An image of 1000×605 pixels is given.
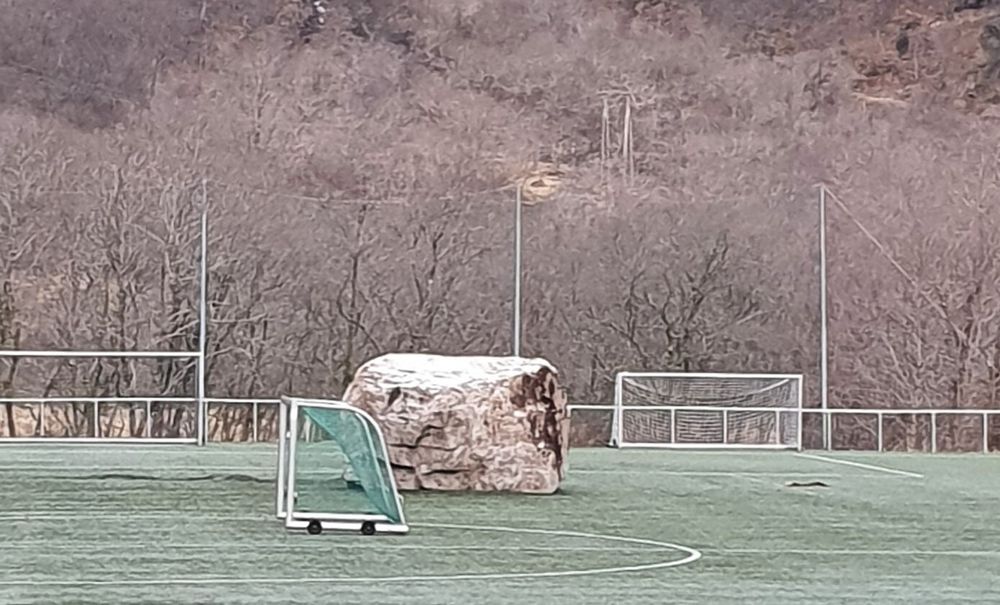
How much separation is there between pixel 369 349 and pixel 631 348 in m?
2.36

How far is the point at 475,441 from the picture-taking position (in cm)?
824

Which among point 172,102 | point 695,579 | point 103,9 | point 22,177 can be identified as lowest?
point 695,579

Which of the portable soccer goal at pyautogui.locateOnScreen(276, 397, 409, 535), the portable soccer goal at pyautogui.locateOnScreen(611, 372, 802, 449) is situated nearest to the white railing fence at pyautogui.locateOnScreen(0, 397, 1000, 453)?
the portable soccer goal at pyautogui.locateOnScreen(611, 372, 802, 449)

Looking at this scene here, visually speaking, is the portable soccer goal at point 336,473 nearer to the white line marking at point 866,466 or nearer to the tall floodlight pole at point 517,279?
the white line marking at point 866,466

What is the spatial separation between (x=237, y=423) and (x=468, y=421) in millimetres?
7307

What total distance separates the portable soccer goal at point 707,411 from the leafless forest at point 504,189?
708mm

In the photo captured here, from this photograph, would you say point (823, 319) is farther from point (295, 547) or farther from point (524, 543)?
point (295, 547)

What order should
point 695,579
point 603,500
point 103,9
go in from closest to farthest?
point 695,579 < point 603,500 < point 103,9

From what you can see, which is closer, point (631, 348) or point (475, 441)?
point (475, 441)

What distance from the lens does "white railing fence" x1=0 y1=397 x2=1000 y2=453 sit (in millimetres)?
14500

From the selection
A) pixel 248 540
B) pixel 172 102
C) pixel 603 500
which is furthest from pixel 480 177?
pixel 248 540

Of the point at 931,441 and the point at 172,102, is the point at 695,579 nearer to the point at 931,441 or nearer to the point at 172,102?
the point at 931,441

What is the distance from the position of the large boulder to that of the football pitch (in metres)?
0.18

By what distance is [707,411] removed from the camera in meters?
14.6
